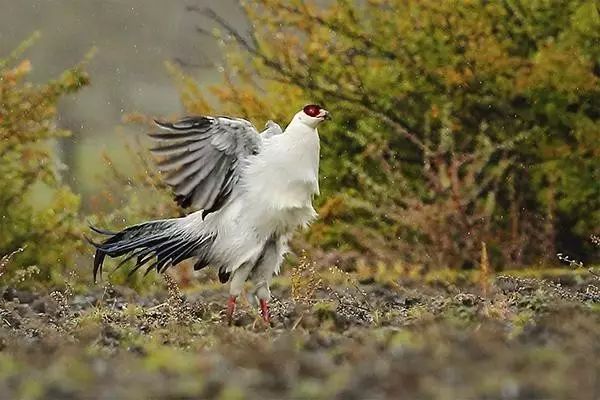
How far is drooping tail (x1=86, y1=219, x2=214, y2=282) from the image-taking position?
7559 mm

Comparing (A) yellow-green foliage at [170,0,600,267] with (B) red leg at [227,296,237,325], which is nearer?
(B) red leg at [227,296,237,325]

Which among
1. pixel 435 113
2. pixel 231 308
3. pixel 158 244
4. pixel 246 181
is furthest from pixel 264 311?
pixel 435 113

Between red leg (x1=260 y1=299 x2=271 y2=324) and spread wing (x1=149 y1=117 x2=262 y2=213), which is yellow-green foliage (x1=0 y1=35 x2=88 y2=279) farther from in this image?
red leg (x1=260 y1=299 x2=271 y2=324)

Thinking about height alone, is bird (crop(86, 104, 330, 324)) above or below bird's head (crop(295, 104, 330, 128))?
below

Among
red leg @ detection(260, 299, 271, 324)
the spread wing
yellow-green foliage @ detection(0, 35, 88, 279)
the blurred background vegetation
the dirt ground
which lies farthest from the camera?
the blurred background vegetation

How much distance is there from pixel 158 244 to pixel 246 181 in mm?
926

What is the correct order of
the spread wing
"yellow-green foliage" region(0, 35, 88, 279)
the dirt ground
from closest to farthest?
the dirt ground → the spread wing → "yellow-green foliage" region(0, 35, 88, 279)

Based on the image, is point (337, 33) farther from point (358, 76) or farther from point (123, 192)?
point (123, 192)

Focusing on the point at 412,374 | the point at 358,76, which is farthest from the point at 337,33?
the point at 412,374

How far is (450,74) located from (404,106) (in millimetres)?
791

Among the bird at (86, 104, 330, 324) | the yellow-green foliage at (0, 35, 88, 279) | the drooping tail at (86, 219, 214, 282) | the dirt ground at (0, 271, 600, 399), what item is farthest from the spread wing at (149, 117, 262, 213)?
the yellow-green foliage at (0, 35, 88, 279)

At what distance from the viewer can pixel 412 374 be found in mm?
3457

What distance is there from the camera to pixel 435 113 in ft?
38.7

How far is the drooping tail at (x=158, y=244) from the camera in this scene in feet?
24.8
